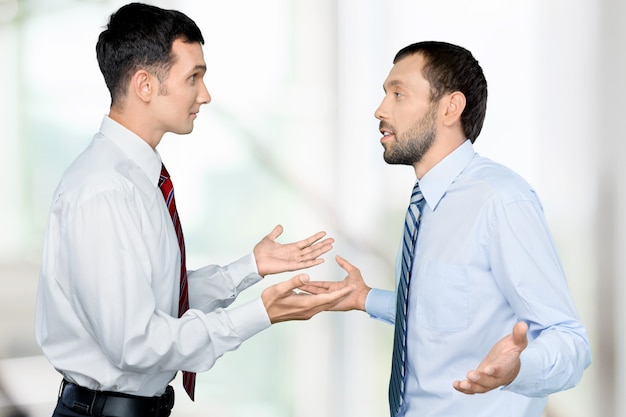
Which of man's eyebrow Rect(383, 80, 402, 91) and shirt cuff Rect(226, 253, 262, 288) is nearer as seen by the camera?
man's eyebrow Rect(383, 80, 402, 91)

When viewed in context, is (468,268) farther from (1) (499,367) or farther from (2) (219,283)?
(2) (219,283)

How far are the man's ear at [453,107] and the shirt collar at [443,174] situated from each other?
70 millimetres

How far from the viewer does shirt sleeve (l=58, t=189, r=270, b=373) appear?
5.39 feet

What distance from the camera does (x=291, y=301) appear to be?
1733 mm

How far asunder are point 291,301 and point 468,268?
39 cm

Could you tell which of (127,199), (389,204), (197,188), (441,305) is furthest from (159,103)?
(389,204)

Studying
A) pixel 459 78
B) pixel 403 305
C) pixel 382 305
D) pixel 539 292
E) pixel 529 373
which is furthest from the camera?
pixel 382 305

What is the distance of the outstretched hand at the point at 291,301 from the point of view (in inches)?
67.1

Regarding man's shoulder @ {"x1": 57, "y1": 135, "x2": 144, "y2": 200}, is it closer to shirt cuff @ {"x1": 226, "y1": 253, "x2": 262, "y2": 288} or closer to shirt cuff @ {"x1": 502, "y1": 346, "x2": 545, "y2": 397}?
shirt cuff @ {"x1": 226, "y1": 253, "x2": 262, "y2": 288}

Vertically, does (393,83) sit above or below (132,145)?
above

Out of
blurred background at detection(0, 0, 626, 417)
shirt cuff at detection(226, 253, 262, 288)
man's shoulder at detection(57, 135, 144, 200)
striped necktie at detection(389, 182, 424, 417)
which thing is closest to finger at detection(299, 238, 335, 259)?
shirt cuff at detection(226, 253, 262, 288)

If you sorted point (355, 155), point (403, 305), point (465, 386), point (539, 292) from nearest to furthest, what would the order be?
point (465, 386)
point (539, 292)
point (403, 305)
point (355, 155)

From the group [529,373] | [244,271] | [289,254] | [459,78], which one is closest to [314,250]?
[289,254]

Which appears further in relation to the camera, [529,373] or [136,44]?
[136,44]
